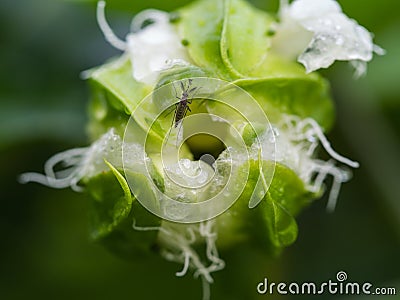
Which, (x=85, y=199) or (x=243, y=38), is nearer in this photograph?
(x=243, y=38)

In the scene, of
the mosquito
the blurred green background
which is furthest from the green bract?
the blurred green background

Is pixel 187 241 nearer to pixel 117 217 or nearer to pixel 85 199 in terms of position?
pixel 117 217

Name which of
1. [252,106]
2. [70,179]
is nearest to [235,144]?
[252,106]

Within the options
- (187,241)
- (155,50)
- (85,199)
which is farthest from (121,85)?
(85,199)

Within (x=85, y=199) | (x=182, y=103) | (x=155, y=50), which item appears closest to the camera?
(x=182, y=103)

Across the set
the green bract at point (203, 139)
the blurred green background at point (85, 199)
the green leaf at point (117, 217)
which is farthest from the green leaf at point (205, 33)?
the blurred green background at point (85, 199)

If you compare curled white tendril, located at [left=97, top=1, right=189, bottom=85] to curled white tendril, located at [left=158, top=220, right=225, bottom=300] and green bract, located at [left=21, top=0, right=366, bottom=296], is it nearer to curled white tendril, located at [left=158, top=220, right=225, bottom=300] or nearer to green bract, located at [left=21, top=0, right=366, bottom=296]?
green bract, located at [left=21, top=0, right=366, bottom=296]

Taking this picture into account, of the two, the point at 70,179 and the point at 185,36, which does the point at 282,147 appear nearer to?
the point at 185,36

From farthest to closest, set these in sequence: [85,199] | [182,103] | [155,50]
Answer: [85,199] < [155,50] < [182,103]
